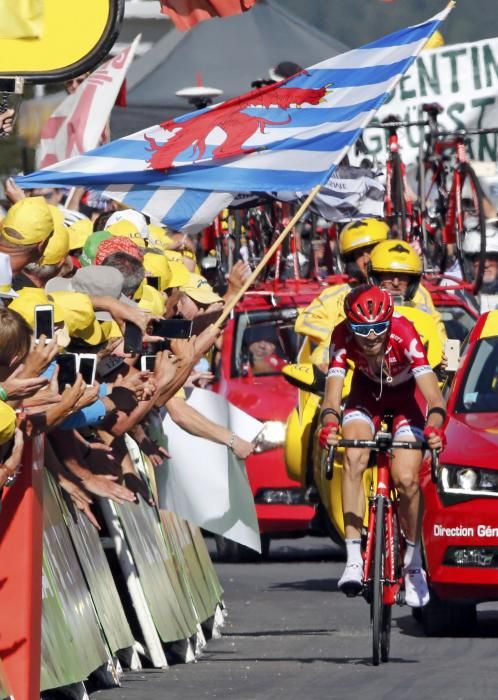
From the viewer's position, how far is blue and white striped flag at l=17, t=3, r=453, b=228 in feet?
44.2

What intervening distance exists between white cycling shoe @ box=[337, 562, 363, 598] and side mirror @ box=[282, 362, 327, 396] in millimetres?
2030

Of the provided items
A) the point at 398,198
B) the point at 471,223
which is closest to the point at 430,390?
the point at 398,198

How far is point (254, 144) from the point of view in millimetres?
13672

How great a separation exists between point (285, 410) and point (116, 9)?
34.8 ft

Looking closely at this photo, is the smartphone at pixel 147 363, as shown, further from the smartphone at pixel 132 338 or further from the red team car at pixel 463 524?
the red team car at pixel 463 524

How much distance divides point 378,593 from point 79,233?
2.88 m

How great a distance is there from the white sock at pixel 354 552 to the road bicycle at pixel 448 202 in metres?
9.11

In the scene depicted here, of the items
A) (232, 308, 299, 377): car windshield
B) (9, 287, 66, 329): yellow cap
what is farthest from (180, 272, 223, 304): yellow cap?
(232, 308, 299, 377): car windshield

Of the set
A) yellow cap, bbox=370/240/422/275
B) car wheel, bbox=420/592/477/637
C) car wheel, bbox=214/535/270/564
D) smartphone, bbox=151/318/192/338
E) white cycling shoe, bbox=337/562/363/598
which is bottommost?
car wheel, bbox=214/535/270/564

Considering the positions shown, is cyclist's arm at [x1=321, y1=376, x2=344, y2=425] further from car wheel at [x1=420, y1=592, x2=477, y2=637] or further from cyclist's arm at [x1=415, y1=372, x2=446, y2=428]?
car wheel at [x1=420, y1=592, x2=477, y2=637]

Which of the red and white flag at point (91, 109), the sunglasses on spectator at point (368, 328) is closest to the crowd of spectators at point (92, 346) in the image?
the sunglasses on spectator at point (368, 328)

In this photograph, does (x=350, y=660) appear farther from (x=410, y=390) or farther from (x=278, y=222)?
(x=278, y=222)

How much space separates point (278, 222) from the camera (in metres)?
21.9

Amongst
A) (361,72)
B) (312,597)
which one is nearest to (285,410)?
(312,597)
